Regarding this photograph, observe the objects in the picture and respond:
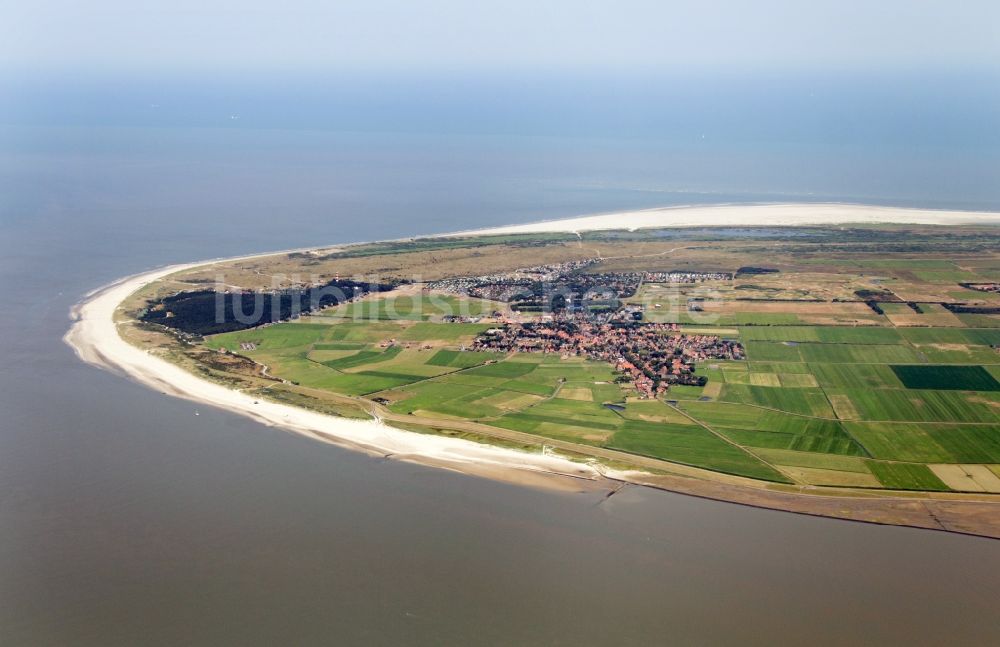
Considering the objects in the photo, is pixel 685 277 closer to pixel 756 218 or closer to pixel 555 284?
pixel 555 284

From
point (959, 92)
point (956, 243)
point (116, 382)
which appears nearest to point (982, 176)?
point (956, 243)

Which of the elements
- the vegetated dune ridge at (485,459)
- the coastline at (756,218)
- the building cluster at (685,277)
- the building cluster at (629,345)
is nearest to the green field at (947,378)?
the building cluster at (629,345)

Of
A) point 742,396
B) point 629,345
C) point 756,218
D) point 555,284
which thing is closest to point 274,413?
point 629,345

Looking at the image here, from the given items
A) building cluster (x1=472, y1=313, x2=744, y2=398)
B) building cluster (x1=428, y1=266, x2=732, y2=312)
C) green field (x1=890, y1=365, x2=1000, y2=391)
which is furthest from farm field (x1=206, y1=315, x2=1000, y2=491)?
building cluster (x1=428, y1=266, x2=732, y2=312)

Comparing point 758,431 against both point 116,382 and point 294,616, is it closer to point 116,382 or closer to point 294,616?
point 294,616

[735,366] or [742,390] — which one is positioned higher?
[735,366]

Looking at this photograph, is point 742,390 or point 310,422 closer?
point 310,422
